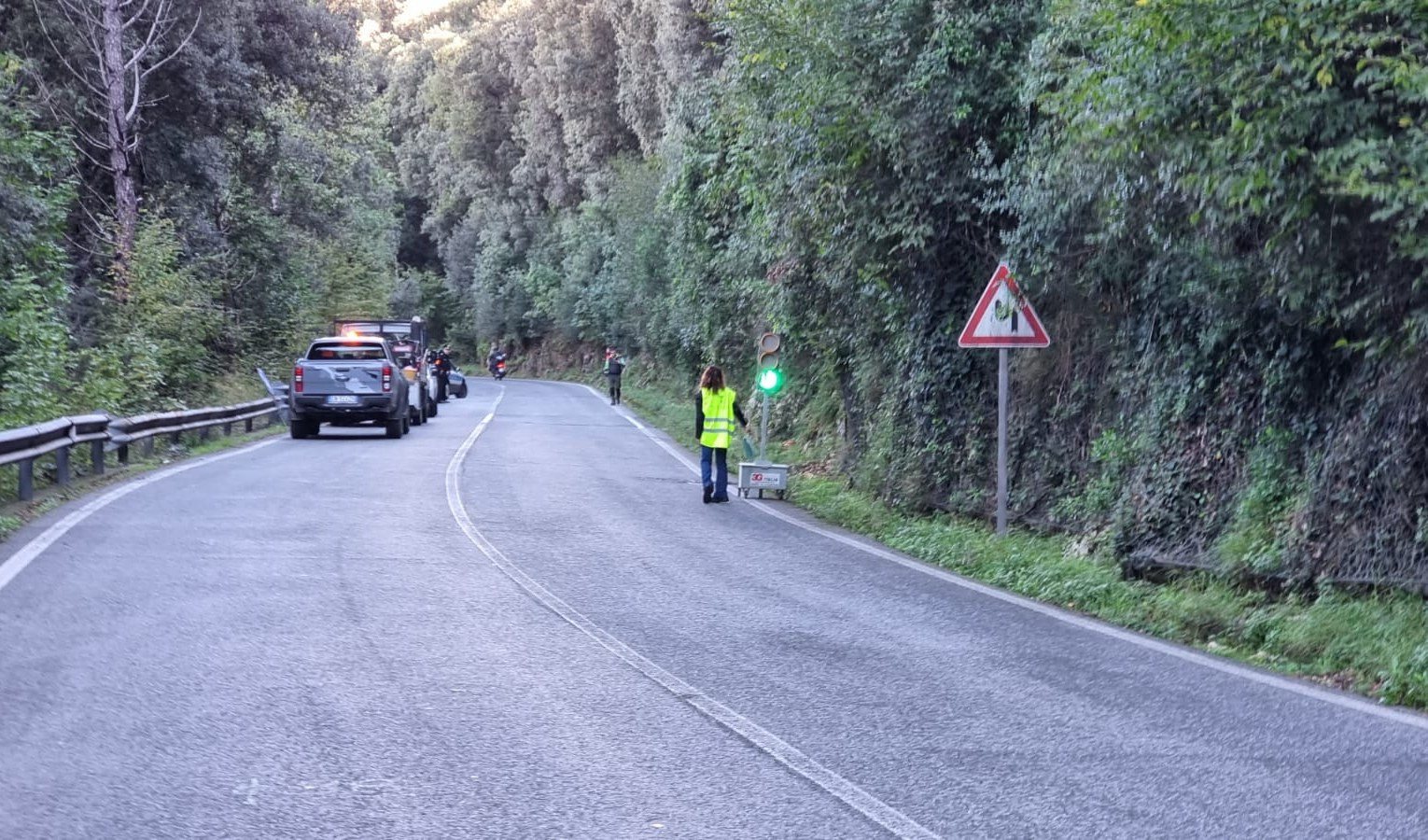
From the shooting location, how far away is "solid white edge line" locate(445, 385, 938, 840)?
545 centimetres

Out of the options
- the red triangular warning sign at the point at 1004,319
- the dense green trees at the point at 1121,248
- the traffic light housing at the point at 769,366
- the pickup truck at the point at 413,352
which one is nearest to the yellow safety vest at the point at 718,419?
the dense green trees at the point at 1121,248

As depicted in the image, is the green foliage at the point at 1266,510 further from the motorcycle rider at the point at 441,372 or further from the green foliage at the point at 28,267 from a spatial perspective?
the motorcycle rider at the point at 441,372

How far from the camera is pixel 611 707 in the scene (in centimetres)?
705

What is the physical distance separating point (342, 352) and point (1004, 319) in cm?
1719

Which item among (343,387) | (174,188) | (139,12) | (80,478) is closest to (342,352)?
(343,387)

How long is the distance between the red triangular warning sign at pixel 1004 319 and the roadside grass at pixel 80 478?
889 centimetres

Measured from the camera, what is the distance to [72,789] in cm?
562

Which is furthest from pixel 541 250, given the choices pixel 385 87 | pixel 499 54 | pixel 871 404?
pixel 871 404

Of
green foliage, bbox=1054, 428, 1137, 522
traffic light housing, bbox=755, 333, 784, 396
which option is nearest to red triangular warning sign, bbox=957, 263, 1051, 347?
green foliage, bbox=1054, 428, 1137, 522

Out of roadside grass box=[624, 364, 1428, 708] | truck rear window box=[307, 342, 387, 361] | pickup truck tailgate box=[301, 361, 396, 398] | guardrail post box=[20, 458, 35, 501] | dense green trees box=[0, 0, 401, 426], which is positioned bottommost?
roadside grass box=[624, 364, 1428, 708]

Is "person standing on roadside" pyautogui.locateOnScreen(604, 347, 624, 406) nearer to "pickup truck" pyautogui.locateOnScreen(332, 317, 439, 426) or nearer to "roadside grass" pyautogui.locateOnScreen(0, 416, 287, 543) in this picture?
"pickup truck" pyautogui.locateOnScreen(332, 317, 439, 426)

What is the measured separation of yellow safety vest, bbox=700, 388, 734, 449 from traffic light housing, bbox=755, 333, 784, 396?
2094 millimetres

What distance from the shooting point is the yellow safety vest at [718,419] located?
1748cm

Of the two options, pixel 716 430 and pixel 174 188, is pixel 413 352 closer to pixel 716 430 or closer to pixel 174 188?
pixel 174 188
